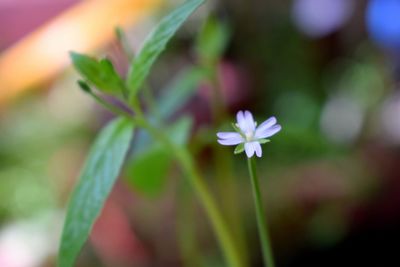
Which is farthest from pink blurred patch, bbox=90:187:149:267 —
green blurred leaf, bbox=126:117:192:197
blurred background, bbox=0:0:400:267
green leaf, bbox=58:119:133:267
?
green leaf, bbox=58:119:133:267

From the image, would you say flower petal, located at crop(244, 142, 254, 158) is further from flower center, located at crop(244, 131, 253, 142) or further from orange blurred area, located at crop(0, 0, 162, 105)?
orange blurred area, located at crop(0, 0, 162, 105)

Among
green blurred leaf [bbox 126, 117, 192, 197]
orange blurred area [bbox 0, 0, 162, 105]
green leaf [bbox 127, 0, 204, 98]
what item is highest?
orange blurred area [bbox 0, 0, 162, 105]

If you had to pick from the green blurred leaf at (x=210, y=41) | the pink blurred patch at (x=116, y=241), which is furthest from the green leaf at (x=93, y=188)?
the pink blurred patch at (x=116, y=241)

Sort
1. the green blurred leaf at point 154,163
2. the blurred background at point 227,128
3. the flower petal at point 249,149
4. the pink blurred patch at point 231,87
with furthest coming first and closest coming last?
the pink blurred patch at point 231,87
the blurred background at point 227,128
the green blurred leaf at point 154,163
the flower petal at point 249,149

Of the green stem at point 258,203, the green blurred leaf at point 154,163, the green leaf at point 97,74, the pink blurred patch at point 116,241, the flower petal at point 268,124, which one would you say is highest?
the pink blurred patch at point 116,241

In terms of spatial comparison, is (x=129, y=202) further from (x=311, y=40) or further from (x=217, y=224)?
(x=311, y=40)

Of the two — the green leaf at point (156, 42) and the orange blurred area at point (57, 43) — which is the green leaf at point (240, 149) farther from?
the orange blurred area at point (57, 43)
